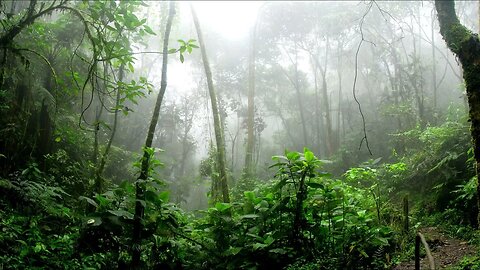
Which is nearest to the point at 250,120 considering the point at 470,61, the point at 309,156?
the point at 309,156

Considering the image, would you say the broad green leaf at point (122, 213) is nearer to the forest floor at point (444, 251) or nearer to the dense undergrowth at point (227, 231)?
the dense undergrowth at point (227, 231)

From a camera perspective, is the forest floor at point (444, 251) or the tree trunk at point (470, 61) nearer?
the tree trunk at point (470, 61)

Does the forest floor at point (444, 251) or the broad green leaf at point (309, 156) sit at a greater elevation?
the broad green leaf at point (309, 156)

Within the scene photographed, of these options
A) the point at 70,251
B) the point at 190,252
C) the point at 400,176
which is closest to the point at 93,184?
the point at 70,251

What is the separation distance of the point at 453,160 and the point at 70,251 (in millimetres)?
7485

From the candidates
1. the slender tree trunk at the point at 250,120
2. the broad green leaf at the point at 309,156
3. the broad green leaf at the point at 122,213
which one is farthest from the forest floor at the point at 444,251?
the slender tree trunk at the point at 250,120

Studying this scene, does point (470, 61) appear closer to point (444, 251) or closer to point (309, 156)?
point (309, 156)

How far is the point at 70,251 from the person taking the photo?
4746mm

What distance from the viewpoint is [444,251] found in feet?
16.1

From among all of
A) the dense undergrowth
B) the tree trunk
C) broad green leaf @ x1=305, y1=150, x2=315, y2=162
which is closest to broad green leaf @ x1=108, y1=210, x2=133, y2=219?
the dense undergrowth

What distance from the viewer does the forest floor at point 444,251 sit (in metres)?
4.38

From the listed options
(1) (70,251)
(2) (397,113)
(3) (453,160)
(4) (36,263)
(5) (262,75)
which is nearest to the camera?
(4) (36,263)

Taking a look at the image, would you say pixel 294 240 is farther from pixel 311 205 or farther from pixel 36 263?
pixel 36 263

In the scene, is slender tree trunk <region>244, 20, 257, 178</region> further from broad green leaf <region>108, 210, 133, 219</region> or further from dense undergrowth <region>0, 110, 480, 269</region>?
broad green leaf <region>108, 210, 133, 219</region>
